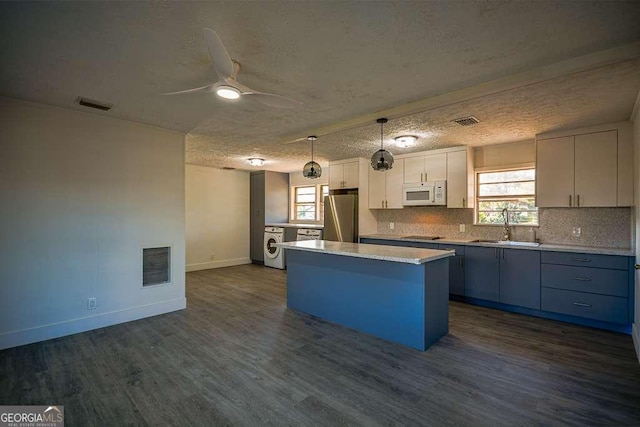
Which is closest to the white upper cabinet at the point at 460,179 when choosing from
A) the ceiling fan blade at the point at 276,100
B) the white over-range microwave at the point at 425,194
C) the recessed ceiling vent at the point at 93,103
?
the white over-range microwave at the point at 425,194

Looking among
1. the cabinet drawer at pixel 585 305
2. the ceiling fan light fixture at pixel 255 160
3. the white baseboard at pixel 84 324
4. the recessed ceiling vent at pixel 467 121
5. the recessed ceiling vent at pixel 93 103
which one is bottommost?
the white baseboard at pixel 84 324

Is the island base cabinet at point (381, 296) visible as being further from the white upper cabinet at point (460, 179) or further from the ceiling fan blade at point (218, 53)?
the ceiling fan blade at point (218, 53)

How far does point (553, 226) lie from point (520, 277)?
946 mm

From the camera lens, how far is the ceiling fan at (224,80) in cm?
159

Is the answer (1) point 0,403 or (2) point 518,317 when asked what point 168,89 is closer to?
(1) point 0,403

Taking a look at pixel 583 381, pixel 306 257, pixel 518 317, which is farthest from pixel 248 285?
pixel 583 381

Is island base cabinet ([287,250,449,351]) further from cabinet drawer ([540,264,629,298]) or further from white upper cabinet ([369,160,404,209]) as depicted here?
white upper cabinet ([369,160,404,209])

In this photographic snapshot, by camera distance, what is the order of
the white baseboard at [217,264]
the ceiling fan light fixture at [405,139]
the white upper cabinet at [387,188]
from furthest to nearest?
the white baseboard at [217,264] → the white upper cabinet at [387,188] → the ceiling fan light fixture at [405,139]

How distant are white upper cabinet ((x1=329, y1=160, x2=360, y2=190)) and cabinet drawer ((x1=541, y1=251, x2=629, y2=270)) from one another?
3124 millimetres

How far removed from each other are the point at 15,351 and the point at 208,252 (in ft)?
13.9

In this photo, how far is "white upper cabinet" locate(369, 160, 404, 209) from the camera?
5410 millimetres

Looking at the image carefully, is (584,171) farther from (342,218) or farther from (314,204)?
(314,204)

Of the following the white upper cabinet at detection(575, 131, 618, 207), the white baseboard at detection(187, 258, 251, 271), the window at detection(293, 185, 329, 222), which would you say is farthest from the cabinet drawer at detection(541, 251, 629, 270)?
the white baseboard at detection(187, 258, 251, 271)

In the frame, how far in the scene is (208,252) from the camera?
7.05m
